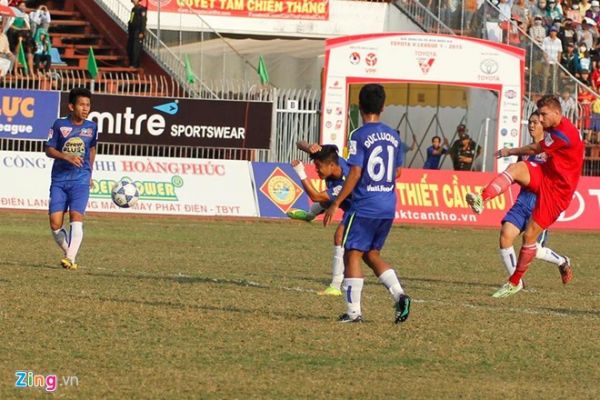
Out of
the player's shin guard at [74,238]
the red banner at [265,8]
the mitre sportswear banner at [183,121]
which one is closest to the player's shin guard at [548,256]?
the player's shin guard at [74,238]

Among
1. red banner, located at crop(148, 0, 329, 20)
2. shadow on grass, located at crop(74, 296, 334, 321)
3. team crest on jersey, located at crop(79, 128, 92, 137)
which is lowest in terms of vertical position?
shadow on grass, located at crop(74, 296, 334, 321)

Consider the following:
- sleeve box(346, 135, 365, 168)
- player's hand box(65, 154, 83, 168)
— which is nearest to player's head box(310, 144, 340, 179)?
sleeve box(346, 135, 365, 168)

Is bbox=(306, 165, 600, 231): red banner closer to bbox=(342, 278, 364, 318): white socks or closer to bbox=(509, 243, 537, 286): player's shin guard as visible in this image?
bbox=(509, 243, 537, 286): player's shin guard

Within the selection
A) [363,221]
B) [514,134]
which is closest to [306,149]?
[363,221]

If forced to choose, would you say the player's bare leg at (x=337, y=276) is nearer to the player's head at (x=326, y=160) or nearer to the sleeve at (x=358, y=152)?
the player's head at (x=326, y=160)

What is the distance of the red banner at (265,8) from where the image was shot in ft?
127

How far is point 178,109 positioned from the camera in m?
31.0

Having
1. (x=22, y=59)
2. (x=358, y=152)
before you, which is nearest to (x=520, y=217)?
(x=358, y=152)

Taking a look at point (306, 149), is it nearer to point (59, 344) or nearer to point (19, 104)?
point (59, 344)

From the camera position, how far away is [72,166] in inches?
669

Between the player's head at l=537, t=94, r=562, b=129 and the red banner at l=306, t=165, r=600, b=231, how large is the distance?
46.9 ft

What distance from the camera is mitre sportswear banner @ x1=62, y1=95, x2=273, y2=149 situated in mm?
30578

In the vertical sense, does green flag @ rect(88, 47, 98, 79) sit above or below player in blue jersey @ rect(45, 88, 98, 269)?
above

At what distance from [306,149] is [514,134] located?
20.3m
